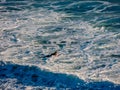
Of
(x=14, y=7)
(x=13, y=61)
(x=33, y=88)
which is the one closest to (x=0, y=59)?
(x=13, y=61)

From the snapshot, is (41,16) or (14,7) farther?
(14,7)

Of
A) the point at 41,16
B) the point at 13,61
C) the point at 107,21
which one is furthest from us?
the point at 41,16

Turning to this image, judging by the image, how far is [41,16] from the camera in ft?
33.7

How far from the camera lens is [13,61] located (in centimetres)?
604

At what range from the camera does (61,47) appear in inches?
280

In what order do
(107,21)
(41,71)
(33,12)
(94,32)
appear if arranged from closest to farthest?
(41,71) → (94,32) → (107,21) → (33,12)

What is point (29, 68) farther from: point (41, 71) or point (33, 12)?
point (33, 12)

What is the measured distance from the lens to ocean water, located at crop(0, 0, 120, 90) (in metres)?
5.23

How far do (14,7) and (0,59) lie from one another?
20.6 ft

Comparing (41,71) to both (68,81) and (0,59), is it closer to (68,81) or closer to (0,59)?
(68,81)

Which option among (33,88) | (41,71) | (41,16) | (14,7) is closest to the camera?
(33,88)

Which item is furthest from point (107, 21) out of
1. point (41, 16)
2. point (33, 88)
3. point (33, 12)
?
point (33, 88)

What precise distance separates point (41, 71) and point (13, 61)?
2.53 ft

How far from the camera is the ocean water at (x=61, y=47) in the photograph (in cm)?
523
